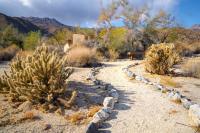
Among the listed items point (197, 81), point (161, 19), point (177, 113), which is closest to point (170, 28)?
point (161, 19)

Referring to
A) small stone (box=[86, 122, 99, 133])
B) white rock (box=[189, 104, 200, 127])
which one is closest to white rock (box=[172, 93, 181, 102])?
white rock (box=[189, 104, 200, 127])

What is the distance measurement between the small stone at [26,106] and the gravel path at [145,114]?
6.78 ft

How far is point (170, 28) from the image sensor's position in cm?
2912

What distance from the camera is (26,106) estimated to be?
702 cm

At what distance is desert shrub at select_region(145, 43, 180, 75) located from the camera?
12820 mm

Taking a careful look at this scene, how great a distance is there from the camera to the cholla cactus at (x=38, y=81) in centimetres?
718

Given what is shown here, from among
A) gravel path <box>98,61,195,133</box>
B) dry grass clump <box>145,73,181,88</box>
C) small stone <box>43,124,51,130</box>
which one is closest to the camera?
small stone <box>43,124,51,130</box>

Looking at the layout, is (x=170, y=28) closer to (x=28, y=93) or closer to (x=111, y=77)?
(x=111, y=77)

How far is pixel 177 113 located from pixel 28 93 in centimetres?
386

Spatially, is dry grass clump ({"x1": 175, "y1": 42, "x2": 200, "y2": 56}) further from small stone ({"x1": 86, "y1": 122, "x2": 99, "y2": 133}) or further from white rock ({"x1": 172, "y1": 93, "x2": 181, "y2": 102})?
small stone ({"x1": 86, "y1": 122, "x2": 99, "y2": 133})

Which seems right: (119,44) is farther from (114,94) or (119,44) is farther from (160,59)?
(114,94)

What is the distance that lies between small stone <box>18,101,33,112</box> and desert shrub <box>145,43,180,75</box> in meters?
7.25

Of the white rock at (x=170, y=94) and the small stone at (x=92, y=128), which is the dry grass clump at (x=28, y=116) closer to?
the small stone at (x=92, y=128)

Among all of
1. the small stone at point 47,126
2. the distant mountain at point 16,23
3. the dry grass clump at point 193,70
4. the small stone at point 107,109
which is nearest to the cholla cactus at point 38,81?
the small stone at point 47,126
